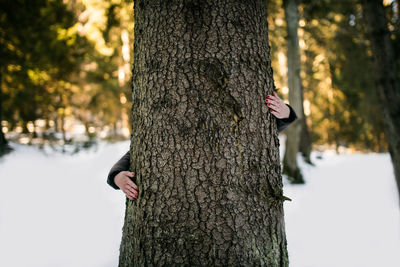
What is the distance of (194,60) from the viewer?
171 cm

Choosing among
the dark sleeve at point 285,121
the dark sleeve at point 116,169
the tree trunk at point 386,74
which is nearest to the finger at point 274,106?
the dark sleeve at point 285,121

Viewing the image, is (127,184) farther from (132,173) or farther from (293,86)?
(293,86)

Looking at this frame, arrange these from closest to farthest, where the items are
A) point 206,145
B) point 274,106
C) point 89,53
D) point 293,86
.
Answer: point 206,145, point 274,106, point 293,86, point 89,53

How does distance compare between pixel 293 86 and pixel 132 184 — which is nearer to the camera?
pixel 132 184

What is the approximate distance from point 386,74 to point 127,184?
13.0ft

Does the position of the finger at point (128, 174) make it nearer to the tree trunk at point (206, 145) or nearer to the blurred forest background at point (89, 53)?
the tree trunk at point (206, 145)

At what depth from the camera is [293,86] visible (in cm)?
674

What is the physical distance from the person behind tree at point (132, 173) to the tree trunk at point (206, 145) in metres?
0.09

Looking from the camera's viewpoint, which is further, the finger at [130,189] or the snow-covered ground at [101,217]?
the snow-covered ground at [101,217]

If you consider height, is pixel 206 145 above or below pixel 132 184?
above

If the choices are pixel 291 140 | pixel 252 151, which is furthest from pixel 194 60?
pixel 291 140

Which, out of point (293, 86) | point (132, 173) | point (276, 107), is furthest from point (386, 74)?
point (132, 173)

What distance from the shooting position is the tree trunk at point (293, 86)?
6.67 metres

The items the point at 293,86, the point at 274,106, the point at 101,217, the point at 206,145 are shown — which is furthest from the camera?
the point at 293,86
